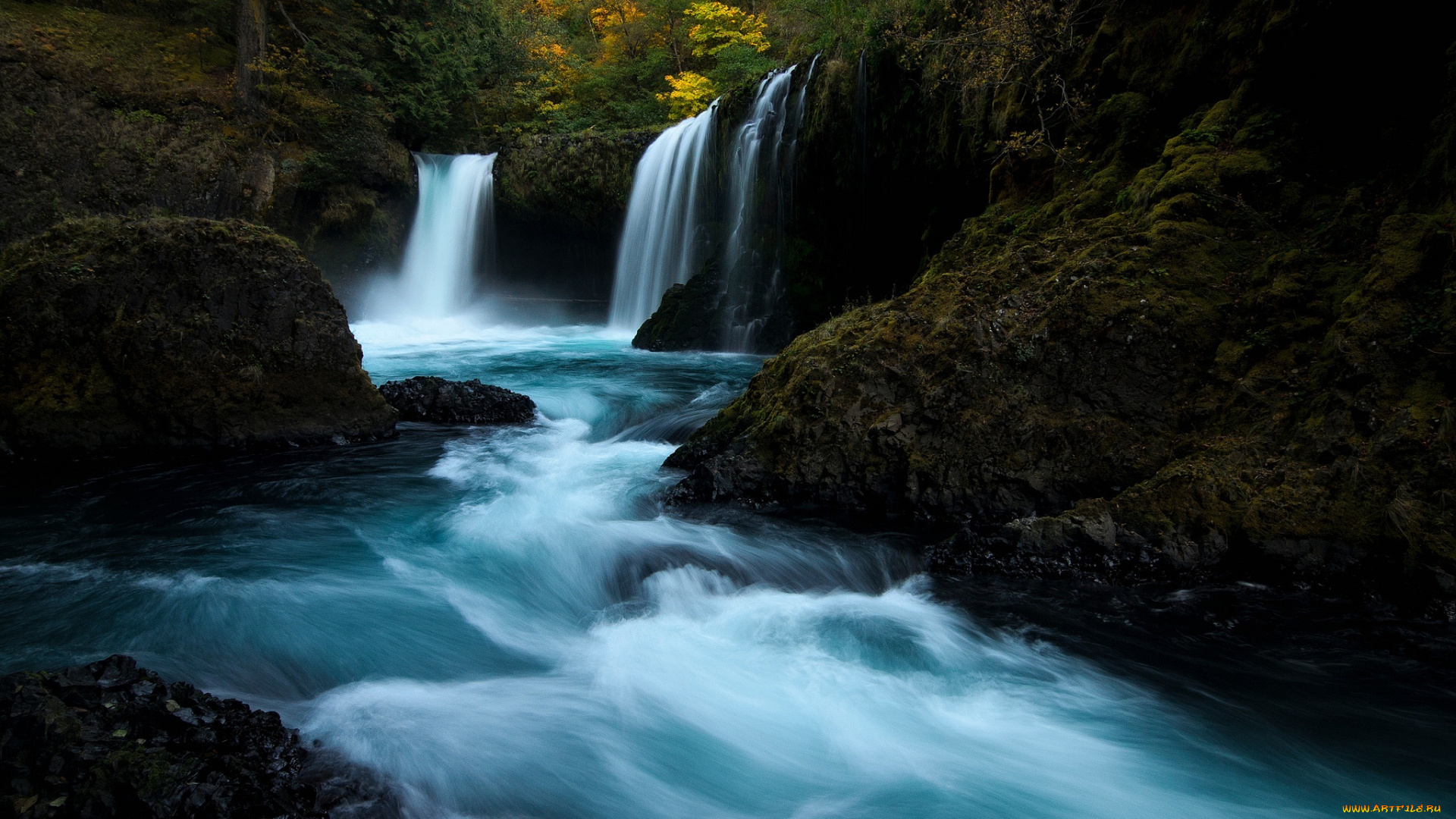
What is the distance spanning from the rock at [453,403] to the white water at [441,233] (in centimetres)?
1157

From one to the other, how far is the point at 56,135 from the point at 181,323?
11.7m

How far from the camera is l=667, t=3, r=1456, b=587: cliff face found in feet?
14.9

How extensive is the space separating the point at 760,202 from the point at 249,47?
1253cm

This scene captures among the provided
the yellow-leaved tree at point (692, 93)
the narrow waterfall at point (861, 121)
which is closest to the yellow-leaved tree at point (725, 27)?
the yellow-leaved tree at point (692, 93)

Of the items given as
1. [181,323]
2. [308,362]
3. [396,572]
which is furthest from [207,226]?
[396,572]

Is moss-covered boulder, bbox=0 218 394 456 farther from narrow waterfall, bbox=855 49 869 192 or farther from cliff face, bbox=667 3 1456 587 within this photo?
narrow waterfall, bbox=855 49 869 192

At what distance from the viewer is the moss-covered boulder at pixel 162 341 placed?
7176 mm

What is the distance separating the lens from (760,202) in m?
14.8

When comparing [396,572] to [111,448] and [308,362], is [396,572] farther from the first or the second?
[111,448]

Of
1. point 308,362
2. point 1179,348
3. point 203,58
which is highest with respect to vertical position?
point 203,58

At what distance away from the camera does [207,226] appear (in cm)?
784

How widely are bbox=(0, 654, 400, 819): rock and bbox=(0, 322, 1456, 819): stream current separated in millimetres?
301

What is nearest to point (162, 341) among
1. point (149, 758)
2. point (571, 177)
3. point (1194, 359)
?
point (149, 758)

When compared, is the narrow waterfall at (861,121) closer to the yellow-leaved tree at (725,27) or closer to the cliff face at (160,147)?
the yellow-leaved tree at (725,27)
